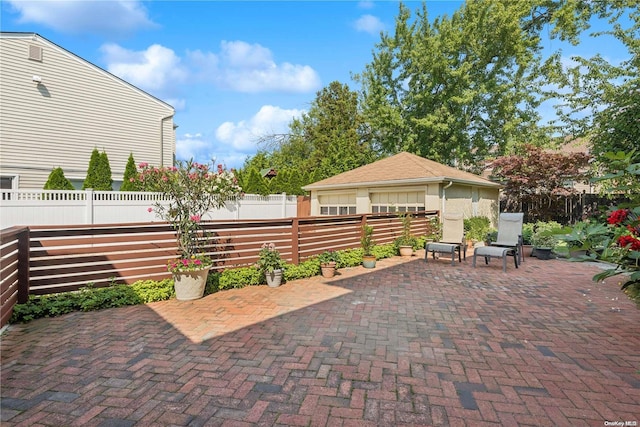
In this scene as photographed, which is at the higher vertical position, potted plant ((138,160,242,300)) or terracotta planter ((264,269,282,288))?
potted plant ((138,160,242,300))

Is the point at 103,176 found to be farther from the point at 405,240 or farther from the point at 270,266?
the point at 405,240

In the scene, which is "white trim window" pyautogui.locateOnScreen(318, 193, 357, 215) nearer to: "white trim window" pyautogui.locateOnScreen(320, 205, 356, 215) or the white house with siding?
"white trim window" pyautogui.locateOnScreen(320, 205, 356, 215)

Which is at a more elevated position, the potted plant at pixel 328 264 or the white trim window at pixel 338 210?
the white trim window at pixel 338 210

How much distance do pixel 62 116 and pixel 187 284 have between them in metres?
12.9

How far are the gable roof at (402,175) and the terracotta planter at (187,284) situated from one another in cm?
849

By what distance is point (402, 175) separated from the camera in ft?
39.8

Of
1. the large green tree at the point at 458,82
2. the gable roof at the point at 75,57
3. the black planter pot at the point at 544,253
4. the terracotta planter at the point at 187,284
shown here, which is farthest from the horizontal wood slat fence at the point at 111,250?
the large green tree at the point at 458,82

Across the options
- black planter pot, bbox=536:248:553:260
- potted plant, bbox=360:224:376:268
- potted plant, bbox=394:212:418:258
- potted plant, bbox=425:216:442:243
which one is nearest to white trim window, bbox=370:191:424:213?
potted plant, bbox=425:216:442:243

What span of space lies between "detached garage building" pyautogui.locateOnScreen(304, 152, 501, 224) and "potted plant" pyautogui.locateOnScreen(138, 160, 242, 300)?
7891mm

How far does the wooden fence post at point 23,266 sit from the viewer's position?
408 cm

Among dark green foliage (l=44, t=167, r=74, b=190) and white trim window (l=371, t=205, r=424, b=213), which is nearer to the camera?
dark green foliage (l=44, t=167, r=74, b=190)

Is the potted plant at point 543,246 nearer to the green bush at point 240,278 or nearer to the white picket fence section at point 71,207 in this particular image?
the green bush at point 240,278

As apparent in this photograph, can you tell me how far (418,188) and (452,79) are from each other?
38.7 ft

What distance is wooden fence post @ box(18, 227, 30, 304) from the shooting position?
4.08 meters
